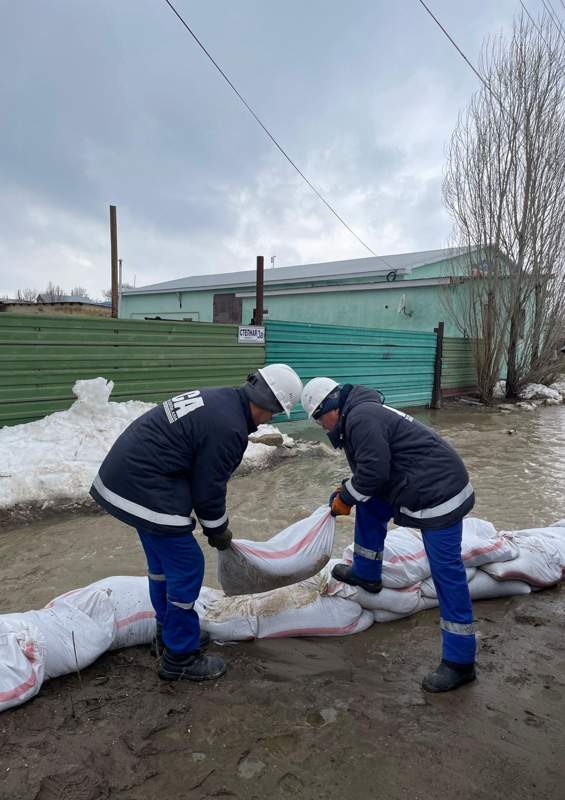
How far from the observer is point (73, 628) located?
7.54ft

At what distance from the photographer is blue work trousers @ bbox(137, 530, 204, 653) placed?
2146 millimetres

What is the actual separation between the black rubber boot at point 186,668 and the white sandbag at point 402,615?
1.00 m

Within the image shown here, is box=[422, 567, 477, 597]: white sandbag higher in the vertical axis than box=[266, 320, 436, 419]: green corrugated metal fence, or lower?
lower

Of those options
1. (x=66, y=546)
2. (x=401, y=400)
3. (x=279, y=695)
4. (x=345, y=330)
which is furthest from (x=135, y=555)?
(x=401, y=400)

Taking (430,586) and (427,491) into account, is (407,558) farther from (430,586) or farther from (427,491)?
(427,491)

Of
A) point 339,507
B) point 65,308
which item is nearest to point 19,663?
point 339,507

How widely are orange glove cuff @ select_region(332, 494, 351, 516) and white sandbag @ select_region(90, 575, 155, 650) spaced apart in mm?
1093

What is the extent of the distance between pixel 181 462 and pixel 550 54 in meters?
14.9

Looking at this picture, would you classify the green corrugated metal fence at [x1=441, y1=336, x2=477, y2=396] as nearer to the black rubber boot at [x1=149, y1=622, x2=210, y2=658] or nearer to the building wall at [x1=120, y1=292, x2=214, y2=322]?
the building wall at [x1=120, y1=292, x2=214, y2=322]

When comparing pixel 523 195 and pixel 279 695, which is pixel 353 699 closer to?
pixel 279 695

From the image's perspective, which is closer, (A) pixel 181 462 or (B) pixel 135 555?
(A) pixel 181 462

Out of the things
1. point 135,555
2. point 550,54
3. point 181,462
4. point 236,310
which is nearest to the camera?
point 181,462

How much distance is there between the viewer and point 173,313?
2127 cm

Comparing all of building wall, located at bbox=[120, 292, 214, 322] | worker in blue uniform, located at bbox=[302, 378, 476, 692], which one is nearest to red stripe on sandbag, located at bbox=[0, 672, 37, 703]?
worker in blue uniform, located at bbox=[302, 378, 476, 692]
